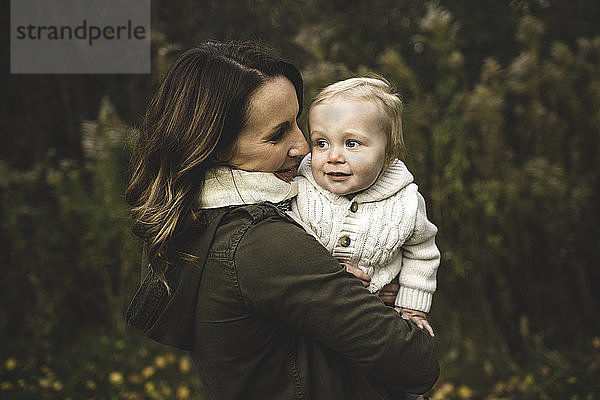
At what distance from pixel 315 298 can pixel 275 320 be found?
16 centimetres

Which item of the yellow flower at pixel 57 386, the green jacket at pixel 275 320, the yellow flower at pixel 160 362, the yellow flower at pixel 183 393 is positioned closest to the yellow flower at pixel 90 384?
the yellow flower at pixel 57 386

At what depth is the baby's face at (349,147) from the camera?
177 cm

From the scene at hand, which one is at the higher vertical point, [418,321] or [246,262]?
[246,262]

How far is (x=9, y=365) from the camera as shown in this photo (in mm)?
4664

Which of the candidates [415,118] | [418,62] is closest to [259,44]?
[415,118]

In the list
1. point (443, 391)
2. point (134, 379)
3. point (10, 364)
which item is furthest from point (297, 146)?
point (10, 364)

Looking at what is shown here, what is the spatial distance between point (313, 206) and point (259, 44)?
1.47ft

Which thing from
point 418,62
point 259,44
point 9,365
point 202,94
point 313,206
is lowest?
point 9,365

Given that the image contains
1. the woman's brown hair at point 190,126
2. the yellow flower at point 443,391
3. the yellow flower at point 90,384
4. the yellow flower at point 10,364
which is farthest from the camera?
the yellow flower at point 10,364

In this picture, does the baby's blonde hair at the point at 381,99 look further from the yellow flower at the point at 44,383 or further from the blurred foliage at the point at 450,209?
the yellow flower at the point at 44,383

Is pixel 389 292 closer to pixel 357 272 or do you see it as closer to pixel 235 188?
pixel 357 272

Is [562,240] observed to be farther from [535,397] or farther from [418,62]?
[418,62]

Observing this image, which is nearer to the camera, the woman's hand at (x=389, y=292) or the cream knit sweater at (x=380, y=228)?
the cream knit sweater at (x=380, y=228)

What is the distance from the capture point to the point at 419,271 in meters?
1.91
